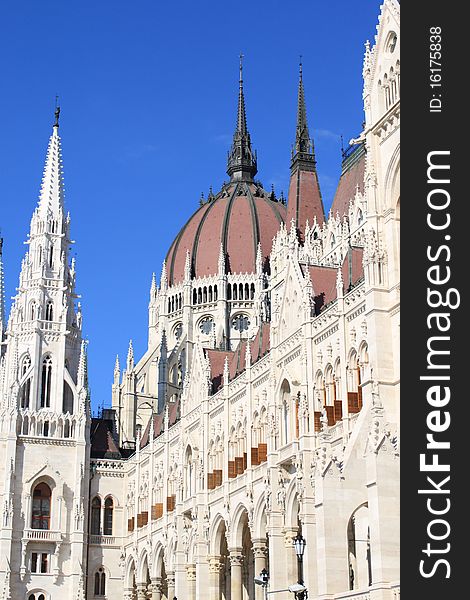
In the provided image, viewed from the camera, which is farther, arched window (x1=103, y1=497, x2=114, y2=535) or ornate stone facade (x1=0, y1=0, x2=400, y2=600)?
arched window (x1=103, y1=497, x2=114, y2=535)

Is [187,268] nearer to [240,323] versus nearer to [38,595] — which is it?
[240,323]

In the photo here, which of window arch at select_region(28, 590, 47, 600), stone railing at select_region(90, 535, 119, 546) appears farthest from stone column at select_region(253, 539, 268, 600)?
stone railing at select_region(90, 535, 119, 546)

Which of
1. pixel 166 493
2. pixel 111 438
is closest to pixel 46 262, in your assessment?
pixel 111 438

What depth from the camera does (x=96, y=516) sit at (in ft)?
264

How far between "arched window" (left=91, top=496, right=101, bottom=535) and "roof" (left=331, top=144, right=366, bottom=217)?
28.3 meters

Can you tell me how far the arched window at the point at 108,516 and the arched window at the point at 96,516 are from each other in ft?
1.62

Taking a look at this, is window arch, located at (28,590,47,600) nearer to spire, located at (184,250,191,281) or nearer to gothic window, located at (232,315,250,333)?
gothic window, located at (232,315,250,333)

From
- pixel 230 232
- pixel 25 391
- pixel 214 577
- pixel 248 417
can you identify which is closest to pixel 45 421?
pixel 25 391

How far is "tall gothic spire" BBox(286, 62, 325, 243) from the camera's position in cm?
8025

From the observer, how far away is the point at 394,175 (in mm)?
41906

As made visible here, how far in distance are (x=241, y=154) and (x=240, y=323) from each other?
2211 cm

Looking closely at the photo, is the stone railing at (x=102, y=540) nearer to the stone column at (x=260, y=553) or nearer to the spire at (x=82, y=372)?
the spire at (x=82, y=372)

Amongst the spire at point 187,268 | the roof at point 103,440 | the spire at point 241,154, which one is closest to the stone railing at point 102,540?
the roof at point 103,440

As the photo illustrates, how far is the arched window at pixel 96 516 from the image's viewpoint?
80188 mm
